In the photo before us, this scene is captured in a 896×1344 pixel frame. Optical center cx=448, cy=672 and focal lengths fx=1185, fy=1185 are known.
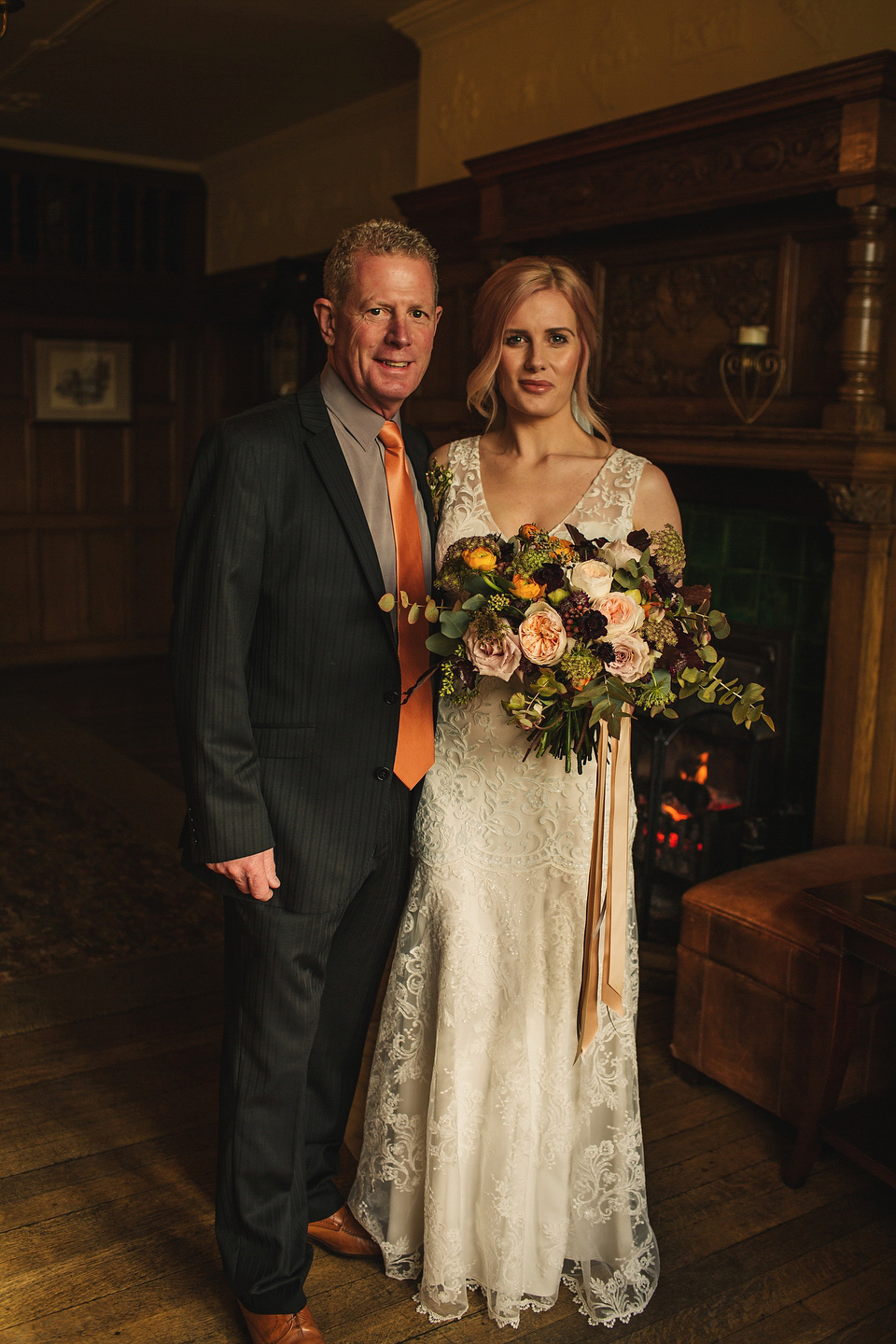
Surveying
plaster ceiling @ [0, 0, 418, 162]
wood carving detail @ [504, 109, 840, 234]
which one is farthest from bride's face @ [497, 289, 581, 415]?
plaster ceiling @ [0, 0, 418, 162]

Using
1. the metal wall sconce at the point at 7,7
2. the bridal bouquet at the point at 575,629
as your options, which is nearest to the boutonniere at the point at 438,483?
the bridal bouquet at the point at 575,629

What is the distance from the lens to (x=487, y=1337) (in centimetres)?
221

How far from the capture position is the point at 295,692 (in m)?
2.00

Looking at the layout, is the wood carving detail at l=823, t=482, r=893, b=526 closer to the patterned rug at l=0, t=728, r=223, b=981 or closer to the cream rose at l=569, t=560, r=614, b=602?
the cream rose at l=569, t=560, r=614, b=602

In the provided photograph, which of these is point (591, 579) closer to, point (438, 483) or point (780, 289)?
point (438, 483)

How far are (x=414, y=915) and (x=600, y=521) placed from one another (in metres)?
0.83

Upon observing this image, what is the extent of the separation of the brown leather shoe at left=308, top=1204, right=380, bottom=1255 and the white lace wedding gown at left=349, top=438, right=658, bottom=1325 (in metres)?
0.18

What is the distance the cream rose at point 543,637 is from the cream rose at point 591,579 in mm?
69

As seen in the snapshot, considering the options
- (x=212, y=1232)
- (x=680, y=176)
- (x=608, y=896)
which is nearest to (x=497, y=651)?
(x=608, y=896)

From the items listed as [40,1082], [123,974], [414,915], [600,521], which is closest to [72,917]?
[123,974]

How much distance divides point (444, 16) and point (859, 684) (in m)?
3.42

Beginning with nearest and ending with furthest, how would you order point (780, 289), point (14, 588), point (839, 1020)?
point (839, 1020), point (780, 289), point (14, 588)

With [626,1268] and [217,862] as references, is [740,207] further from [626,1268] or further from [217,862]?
[626,1268]

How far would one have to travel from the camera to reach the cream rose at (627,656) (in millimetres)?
1844
